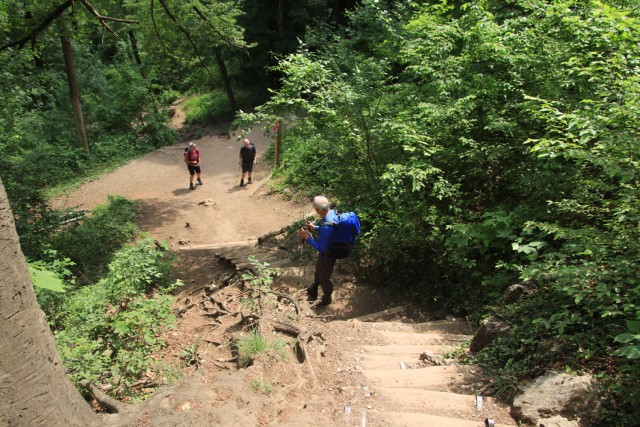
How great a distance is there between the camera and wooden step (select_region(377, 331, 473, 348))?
15.6ft

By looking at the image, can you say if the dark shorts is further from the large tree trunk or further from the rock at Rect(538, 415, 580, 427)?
the rock at Rect(538, 415, 580, 427)

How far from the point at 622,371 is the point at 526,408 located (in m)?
0.72

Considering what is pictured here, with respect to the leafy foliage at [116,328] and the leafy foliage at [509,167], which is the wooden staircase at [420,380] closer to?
the leafy foliage at [509,167]

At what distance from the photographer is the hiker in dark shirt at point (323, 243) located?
5.96 m

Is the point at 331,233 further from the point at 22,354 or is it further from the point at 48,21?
the point at 48,21

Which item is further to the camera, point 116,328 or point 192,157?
point 192,157

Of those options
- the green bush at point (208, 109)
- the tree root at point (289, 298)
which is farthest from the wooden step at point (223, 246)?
the green bush at point (208, 109)

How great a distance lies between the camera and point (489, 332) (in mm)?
4098

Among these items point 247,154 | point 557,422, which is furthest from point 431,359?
point 247,154

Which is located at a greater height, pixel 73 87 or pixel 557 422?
pixel 73 87

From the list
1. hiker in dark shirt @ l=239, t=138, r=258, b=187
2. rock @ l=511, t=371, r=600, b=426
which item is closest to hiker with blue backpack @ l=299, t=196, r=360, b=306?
rock @ l=511, t=371, r=600, b=426

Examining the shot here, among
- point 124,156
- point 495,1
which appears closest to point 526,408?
point 495,1

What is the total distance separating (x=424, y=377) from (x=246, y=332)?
7.30ft

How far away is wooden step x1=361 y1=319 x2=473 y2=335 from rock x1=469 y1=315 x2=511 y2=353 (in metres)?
1.05
